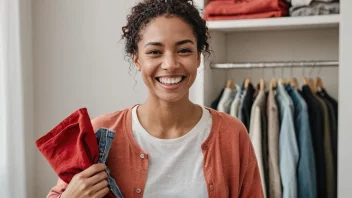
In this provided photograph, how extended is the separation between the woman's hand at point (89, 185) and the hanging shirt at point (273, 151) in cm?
107

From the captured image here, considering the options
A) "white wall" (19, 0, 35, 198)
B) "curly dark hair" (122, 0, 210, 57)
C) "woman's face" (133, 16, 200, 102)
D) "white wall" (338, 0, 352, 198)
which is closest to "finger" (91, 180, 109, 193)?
"woman's face" (133, 16, 200, 102)

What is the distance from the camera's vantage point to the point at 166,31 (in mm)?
1287

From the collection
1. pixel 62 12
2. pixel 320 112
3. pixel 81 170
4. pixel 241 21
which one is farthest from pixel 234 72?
pixel 81 170

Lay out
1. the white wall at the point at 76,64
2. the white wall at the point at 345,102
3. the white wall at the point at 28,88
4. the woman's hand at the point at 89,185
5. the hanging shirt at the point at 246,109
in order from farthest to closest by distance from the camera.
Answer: the white wall at the point at 76,64
the white wall at the point at 28,88
the hanging shirt at the point at 246,109
the white wall at the point at 345,102
the woman's hand at the point at 89,185

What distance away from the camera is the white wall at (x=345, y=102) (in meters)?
2.01

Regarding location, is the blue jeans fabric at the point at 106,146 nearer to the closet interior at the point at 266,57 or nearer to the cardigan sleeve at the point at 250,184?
the cardigan sleeve at the point at 250,184

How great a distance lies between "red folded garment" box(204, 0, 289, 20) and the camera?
2.18 metres

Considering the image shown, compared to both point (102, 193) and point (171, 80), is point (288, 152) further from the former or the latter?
point (102, 193)

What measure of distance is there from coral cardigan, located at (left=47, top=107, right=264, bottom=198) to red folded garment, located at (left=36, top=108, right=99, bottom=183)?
0.06 metres

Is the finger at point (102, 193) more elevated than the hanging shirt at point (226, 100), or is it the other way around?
the hanging shirt at point (226, 100)

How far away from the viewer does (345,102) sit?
2.02 m

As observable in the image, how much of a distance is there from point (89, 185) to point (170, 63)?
35 centimetres

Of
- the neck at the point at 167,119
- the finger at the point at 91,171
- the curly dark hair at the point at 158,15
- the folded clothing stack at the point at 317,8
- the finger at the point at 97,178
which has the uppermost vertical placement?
the folded clothing stack at the point at 317,8

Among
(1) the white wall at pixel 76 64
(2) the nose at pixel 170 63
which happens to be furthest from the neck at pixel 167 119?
(1) the white wall at pixel 76 64
